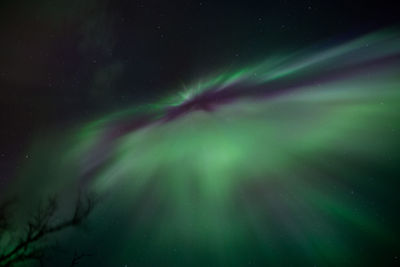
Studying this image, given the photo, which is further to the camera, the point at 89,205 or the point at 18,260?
Answer: the point at 89,205

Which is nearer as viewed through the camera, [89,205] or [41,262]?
[41,262]

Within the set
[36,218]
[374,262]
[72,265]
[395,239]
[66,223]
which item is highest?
[36,218]

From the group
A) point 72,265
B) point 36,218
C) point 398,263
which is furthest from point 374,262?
point 36,218

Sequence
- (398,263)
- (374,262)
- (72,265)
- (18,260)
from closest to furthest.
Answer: (18,260) → (72,265) → (398,263) → (374,262)

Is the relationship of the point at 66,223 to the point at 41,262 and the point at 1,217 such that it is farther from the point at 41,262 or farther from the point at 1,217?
the point at 1,217

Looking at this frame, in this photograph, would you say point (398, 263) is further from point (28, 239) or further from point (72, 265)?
point (28, 239)

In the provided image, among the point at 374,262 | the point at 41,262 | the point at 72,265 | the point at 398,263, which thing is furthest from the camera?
the point at 374,262

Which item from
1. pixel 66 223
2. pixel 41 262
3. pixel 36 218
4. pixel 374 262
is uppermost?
pixel 36 218

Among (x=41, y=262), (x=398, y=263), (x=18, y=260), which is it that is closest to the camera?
(x=18, y=260)

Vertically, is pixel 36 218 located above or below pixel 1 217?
below
